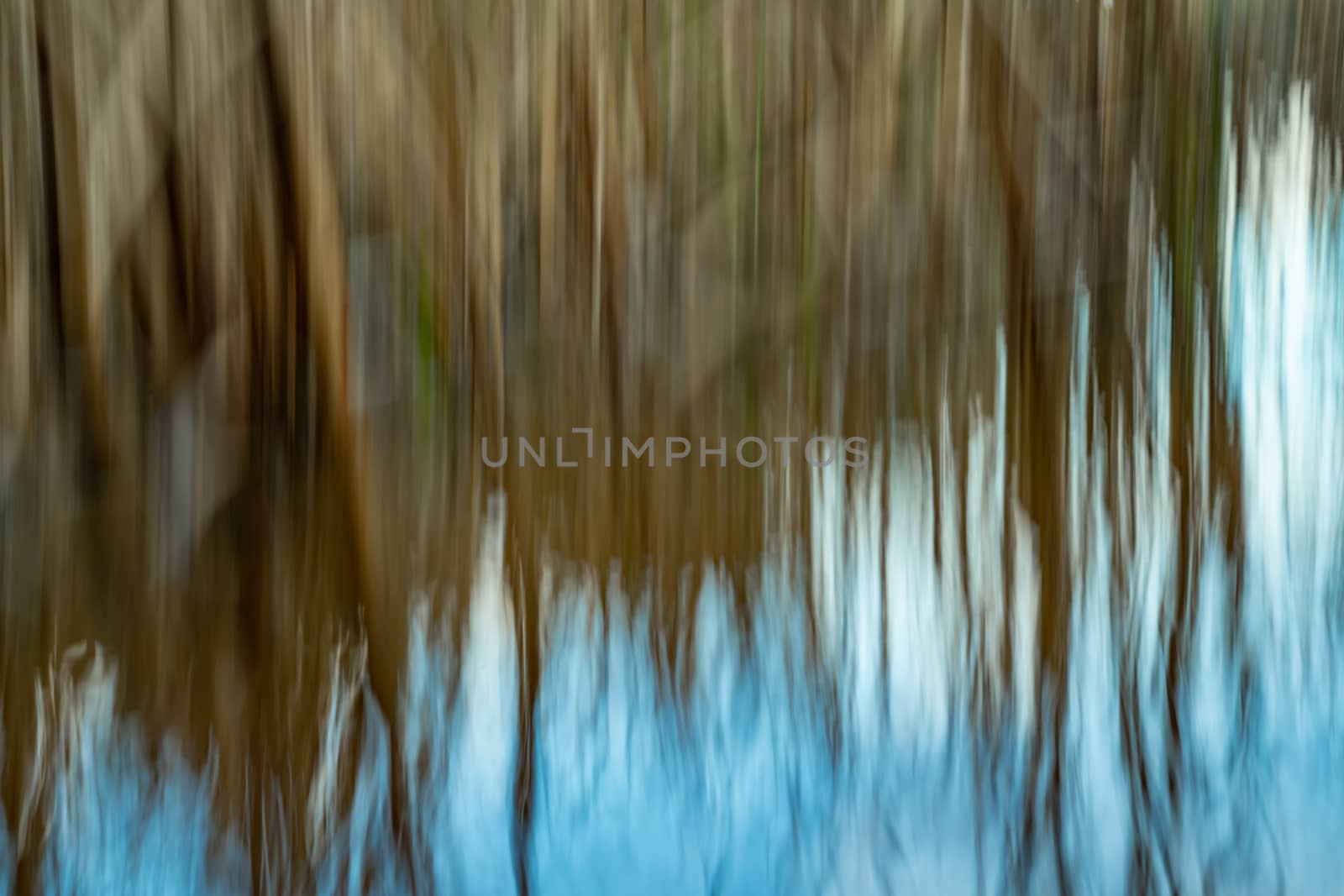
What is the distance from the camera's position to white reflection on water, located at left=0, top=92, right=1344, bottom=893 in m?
0.46

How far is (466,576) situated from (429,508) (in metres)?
0.04

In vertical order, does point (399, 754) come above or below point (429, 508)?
below

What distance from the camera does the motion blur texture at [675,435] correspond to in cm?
44

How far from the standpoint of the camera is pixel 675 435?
46 centimetres

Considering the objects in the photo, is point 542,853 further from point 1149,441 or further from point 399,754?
point 1149,441

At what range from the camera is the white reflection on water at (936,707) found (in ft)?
1.49

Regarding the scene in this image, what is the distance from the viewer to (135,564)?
1.45ft

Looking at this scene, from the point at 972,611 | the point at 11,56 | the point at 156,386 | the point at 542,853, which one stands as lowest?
the point at 542,853

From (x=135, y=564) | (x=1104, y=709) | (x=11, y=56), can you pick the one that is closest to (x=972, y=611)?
(x=1104, y=709)

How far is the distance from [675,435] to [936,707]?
0.18 meters

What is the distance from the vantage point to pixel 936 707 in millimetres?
470

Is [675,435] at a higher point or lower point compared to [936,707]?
higher

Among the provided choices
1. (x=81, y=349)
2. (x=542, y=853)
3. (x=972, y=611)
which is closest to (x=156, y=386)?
(x=81, y=349)

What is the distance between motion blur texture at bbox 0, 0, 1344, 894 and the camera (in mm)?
444
